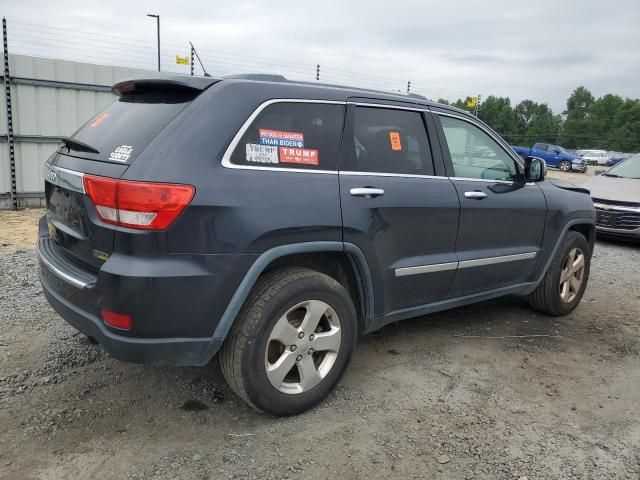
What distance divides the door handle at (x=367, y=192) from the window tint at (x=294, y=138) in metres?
0.18

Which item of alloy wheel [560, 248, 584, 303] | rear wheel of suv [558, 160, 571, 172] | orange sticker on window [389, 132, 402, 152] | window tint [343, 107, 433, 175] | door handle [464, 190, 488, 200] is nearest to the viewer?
window tint [343, 107, 433, 175]

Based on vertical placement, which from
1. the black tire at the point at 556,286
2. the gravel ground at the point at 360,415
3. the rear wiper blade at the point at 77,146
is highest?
the rear wiper blade at the point at 77,146

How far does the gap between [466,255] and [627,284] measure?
352cm

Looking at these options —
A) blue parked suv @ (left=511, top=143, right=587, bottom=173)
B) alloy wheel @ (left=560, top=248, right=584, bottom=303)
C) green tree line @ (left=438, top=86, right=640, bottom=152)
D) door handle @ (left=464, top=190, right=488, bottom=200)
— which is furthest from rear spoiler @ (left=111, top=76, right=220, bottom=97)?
green tree line @ (left=438, top=86, right=640, bottom=152)

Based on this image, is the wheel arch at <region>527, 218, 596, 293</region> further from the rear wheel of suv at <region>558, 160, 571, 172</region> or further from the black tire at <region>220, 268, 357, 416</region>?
the rear wheel of suv at <region>558, 160, 571, 172</region>

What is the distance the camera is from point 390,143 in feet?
11.3

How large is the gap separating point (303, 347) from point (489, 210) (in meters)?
1.83

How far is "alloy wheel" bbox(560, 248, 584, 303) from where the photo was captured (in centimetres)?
484

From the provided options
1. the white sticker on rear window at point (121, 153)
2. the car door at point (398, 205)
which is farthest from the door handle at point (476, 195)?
the white sticker on rear window at point (121, 153)

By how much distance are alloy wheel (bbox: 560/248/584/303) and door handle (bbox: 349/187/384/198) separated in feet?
8.00

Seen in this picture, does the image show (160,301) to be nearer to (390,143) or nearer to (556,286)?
(390,143)

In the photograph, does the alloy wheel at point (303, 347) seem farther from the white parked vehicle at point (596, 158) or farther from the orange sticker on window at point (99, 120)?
the white parked vehicle at point (596, 158)

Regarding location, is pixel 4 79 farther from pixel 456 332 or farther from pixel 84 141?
pixel 456 332

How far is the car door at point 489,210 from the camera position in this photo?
12.4 ft
